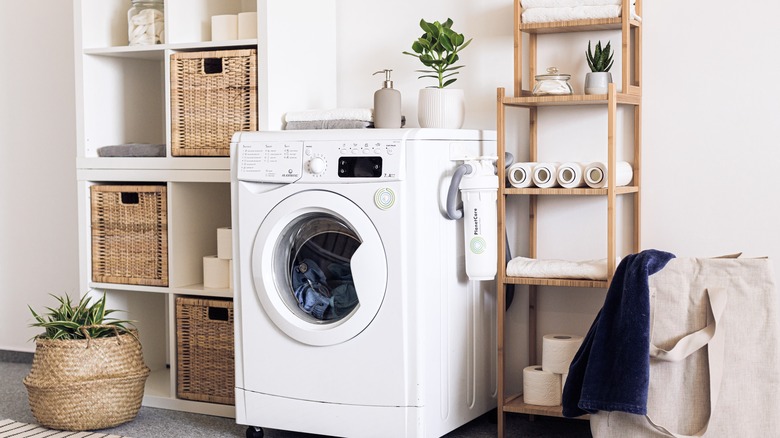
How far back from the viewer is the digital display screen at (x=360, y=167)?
8.63ft

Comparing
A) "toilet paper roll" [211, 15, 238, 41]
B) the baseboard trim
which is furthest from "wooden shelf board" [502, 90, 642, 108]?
the baseboard trim

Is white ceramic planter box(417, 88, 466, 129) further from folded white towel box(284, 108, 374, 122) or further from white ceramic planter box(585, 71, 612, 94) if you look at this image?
white ceramic planter box(585, 71, 612, 94)

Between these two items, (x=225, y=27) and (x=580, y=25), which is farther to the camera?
(x=225, y=27)

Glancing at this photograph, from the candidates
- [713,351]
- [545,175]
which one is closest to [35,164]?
[545,175]

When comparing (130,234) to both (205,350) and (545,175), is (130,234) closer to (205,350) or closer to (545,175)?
(205,350)

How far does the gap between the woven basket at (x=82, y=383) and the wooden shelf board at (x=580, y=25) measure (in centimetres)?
162

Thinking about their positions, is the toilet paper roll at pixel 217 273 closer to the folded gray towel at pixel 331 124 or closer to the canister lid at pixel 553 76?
the folded gray towel at pixel 331 124

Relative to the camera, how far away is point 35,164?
399 cm

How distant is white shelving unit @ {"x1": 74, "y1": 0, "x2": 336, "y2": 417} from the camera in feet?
10.2

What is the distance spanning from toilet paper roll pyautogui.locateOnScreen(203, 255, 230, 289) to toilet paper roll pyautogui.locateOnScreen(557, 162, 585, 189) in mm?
1143

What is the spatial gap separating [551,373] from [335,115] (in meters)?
1.04

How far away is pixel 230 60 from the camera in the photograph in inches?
121

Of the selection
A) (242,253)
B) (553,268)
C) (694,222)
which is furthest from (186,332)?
(694,222)

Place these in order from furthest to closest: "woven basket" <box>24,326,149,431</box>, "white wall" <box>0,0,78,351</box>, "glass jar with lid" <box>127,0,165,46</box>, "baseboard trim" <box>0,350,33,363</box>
Answer: "baseboard trim" <box>0,350,33,363</box> → "white wall" <box>0,0,78,351</box> → "glass jar with lid" <box>127,0,165,46</box> → "woven basket" <box>24,326,149,431</box>
